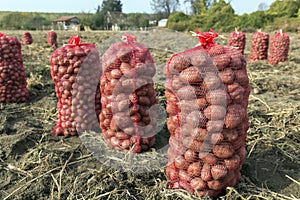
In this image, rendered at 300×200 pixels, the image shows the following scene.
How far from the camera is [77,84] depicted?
2.97 meters

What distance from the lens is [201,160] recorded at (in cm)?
196

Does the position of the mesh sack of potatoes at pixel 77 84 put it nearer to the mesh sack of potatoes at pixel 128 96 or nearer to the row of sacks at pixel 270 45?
the mesh sack of potatoes at pixel 128 96

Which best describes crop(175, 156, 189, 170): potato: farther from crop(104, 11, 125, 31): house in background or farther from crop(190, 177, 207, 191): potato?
crop(104, 11, 125, 31): house in background

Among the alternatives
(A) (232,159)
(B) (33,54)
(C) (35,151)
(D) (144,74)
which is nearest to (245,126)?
(A) (232,159)

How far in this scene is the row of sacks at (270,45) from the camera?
25.2ft

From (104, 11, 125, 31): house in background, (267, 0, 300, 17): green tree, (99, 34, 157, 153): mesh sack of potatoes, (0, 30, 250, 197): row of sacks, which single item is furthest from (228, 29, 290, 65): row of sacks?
(104, 11, 125, 31): house in background

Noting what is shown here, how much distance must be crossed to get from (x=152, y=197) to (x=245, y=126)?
757 mm

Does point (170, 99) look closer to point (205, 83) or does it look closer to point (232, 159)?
point (205, 83)

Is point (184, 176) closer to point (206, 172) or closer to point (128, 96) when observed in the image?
point (206, 172)

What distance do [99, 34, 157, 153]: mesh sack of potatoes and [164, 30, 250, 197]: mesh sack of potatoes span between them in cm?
57

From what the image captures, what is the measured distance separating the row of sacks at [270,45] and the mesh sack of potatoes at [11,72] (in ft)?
17.5

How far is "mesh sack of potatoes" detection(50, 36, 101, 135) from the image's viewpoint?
9.71 feet

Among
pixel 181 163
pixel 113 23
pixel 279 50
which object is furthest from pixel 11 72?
pixel 113 23

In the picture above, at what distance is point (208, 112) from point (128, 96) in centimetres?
88
